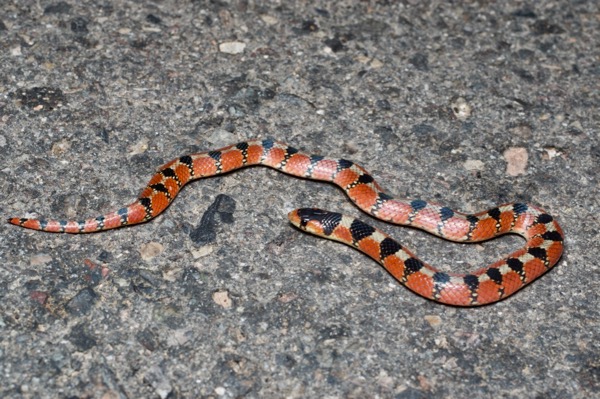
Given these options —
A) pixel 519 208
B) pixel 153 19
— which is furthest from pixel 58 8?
pixel 519 208

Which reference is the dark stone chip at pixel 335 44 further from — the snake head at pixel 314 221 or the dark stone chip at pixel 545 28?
the snake head at pixel 314 221

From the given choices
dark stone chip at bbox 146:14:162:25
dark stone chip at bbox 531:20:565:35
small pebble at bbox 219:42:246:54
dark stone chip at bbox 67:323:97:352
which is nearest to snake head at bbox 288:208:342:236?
dark stone chip at bbox 67:323:97:352

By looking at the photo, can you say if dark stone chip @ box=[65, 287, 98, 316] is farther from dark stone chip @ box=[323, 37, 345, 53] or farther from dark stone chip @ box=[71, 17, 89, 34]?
dark stone chip @ box=[323, 37, 345, 53]

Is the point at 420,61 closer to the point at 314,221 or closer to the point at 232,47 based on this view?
the point at 232,47

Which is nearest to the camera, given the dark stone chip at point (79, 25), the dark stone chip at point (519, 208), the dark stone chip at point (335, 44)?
the dark stone chip at point (519, 208)

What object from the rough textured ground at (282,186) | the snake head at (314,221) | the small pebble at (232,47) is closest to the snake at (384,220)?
the snake head at (314,221)

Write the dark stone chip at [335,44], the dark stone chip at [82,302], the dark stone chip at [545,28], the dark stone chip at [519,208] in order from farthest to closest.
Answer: the dark stone chip at [545,28] < the dark stone chip at [335,44] < the dark stone chip at [519,208] < the dark stone chip at [82,302]
